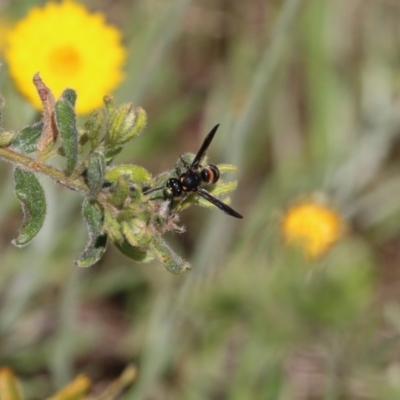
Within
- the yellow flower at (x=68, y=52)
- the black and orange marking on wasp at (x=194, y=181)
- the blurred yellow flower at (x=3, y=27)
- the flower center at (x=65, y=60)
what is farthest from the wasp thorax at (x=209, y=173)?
the blurred yellow flower at (x=3, y=27)

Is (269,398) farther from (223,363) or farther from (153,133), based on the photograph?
(153,133)

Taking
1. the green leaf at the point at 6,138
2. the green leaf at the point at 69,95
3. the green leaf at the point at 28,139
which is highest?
the green leaf at the point at 69,95

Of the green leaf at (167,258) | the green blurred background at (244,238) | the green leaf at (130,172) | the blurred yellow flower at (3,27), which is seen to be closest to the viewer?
the green leaf at (167,258)

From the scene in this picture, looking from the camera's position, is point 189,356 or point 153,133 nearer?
point 189,356

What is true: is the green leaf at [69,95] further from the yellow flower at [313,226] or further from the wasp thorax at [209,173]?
the yellow flower at [313,226]

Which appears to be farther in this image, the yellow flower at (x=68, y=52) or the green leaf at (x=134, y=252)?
the yellow flower at (x=68, y=52)

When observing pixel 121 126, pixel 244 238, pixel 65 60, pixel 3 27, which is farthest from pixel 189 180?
pixel 3 27

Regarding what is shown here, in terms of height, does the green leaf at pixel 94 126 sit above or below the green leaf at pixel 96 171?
above

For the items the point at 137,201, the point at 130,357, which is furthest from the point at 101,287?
the point at 137,201
